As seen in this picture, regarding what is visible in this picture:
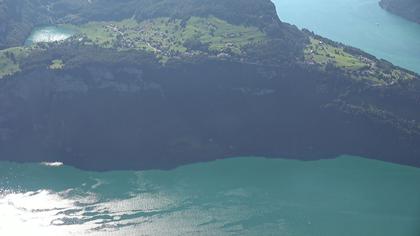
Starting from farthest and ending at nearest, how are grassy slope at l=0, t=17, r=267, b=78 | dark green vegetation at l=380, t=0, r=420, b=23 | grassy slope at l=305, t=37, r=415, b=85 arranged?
dark green vegetation at l=380, t=0, r=420, b=23 → grassy slope at l=0, t=17, r=267, b=78 → grassy slope at l=305, t=37, r=415, b=85

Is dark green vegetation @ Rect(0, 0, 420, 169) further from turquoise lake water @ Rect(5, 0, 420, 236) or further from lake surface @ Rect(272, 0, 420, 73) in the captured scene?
lake surface @ Rect(272, 0, 420, 73)

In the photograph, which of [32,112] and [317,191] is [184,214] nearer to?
[317,191]

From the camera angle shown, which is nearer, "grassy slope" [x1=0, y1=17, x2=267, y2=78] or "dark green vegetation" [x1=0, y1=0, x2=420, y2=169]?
"dark green vegetation" [x1=0, y1=0, x2=420, y2=169]

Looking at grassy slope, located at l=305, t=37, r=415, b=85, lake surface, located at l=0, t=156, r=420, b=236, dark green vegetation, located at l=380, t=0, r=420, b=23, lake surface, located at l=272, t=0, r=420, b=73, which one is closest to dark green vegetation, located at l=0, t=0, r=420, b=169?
grassy slope, located at l=305, t=37, r=415, b=85

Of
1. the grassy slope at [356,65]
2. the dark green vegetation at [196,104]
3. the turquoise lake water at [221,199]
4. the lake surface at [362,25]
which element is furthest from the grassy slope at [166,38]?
the lake surface at [362,25]

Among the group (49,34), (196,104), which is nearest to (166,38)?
(196,104)

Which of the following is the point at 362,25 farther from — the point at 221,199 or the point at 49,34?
the point at 221,199

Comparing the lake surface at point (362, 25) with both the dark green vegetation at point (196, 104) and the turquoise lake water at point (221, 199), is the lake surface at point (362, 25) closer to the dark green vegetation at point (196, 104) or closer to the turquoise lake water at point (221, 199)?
the dark green vegetation at point (196, 104)
